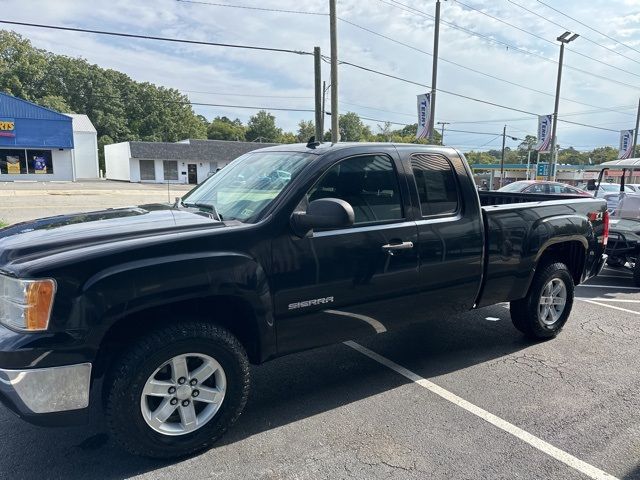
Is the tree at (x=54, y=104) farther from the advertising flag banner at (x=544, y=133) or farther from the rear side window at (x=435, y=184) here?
the rear side window at (x=435, y=184)

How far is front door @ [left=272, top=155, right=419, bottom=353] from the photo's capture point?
316cm

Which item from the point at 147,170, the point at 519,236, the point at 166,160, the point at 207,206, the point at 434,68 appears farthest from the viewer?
the point at 166,160

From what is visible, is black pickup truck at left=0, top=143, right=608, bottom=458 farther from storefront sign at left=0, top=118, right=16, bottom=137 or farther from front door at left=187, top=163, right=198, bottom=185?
front door at left=187, top=163, right=198, bottom=185

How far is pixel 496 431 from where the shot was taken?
3287 mm

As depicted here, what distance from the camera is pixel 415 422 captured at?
11.1 feet

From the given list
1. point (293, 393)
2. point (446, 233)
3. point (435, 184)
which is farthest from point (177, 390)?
point (435, 184)

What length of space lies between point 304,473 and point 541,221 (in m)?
3.25

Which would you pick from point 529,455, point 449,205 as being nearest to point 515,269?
point 449,205

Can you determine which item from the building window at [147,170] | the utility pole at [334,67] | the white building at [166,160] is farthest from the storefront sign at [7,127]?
the utility pole at [334,67]

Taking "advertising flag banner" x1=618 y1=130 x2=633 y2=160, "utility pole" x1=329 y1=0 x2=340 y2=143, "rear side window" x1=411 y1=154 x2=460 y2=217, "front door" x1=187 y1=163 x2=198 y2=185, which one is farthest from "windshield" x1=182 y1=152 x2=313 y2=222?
"front door" x1=187 y1=163 x2=198 y2=185

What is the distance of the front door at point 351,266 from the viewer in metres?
3.16

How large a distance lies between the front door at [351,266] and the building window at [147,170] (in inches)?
2009

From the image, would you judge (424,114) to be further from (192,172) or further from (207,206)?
(192,172)

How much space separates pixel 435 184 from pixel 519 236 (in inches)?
41.9
